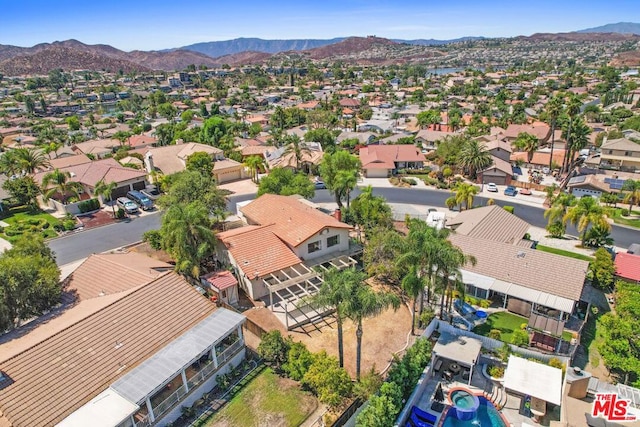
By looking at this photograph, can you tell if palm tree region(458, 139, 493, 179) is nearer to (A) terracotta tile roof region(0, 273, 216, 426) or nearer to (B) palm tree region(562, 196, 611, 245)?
(B) palm tree region(562, 196, 611, 245)

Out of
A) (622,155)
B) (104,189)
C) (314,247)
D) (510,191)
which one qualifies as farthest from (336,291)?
(622,155)

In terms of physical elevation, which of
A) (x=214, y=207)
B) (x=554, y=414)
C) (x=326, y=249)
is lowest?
(x=554, y=414)

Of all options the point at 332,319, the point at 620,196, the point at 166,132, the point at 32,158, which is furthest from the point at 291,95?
the point at 332,319

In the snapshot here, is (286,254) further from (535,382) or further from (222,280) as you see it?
(535,382)

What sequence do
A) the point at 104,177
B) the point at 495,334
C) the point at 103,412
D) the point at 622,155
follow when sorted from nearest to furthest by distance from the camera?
1. the point at 103,412
2. the point at 495,334
3. the point at 104,177
4. the point at 622,155

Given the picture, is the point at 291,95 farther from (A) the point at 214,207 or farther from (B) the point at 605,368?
(B) the point at 605,368

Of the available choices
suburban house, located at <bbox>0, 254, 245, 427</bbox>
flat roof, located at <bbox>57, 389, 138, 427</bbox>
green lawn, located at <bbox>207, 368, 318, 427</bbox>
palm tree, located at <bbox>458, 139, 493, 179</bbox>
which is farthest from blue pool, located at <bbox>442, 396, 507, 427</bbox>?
palm tree, located at <bbox>458, 139, 493, 179</bbox>

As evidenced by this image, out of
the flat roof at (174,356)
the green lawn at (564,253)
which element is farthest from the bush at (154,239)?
the green lawn at (564,253)
